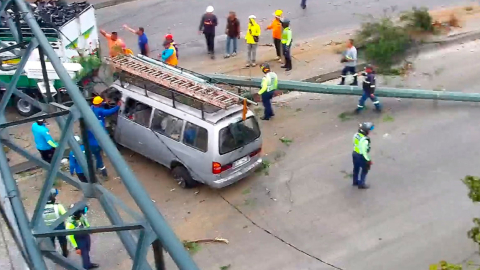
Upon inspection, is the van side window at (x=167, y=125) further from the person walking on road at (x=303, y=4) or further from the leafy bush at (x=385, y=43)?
the person walking on road at (x=303, y=4)

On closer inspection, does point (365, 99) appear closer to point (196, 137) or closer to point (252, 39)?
point (252, 39)

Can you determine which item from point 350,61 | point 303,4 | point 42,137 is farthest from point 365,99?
point 303,4

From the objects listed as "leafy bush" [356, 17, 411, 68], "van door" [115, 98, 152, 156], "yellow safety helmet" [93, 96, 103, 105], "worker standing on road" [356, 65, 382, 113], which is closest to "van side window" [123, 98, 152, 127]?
"van door" [115, 98, 152, 156]

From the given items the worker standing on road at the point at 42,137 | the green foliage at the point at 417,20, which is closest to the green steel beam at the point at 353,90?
the green foliage at the point at 417,20

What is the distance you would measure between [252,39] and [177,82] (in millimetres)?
4633

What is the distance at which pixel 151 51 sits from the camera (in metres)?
17.7

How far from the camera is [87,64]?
14047 millimetres

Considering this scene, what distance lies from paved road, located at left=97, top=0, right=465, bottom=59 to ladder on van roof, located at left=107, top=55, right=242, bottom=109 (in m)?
5.03

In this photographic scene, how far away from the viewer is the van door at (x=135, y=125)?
1211 cm

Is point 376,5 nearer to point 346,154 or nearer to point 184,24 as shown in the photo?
point 184,24

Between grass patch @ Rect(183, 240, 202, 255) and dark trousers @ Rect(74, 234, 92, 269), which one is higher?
dark trousers @ Rect(74, 234, 92, 269)

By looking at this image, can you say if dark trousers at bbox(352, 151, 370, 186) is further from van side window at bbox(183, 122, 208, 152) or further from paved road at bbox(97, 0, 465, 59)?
paved road at bbox(97, 0, 465, 59)

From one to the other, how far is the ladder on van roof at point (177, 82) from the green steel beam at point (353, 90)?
82.5 inches

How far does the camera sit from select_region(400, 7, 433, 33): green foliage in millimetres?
17891
